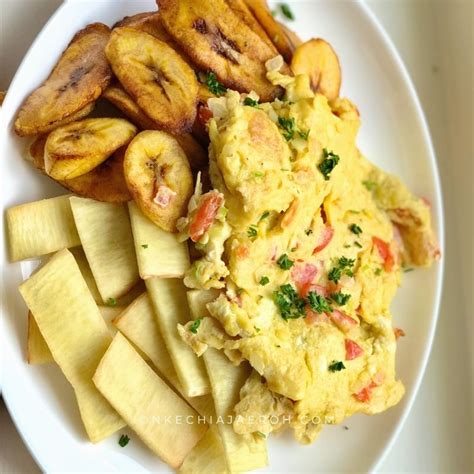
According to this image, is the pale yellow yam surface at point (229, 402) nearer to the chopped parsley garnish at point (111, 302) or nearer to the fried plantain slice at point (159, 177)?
the chopped parsley garnish at point (111, 302)

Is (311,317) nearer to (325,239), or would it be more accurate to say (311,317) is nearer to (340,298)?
(340,298)

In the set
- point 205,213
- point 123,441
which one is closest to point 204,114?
point 205,213

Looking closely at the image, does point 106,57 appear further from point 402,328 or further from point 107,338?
point 402,328

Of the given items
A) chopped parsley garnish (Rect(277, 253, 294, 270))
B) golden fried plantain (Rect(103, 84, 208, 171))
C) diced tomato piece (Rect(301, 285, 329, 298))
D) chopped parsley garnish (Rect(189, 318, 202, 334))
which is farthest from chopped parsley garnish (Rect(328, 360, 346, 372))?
golden fried plantain (Rect(103, 84, 208, 171))

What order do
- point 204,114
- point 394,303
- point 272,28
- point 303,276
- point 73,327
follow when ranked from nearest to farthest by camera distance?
point 73,327 < point 204,114 < point 303,276 < point 272,28 < point 394,303

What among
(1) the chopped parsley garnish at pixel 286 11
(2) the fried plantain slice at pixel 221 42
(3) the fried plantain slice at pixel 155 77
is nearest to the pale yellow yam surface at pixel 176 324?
(3) the fried plantain slice at pixel 155 77

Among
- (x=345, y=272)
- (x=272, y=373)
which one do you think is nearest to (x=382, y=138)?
(x=345, y=272)
